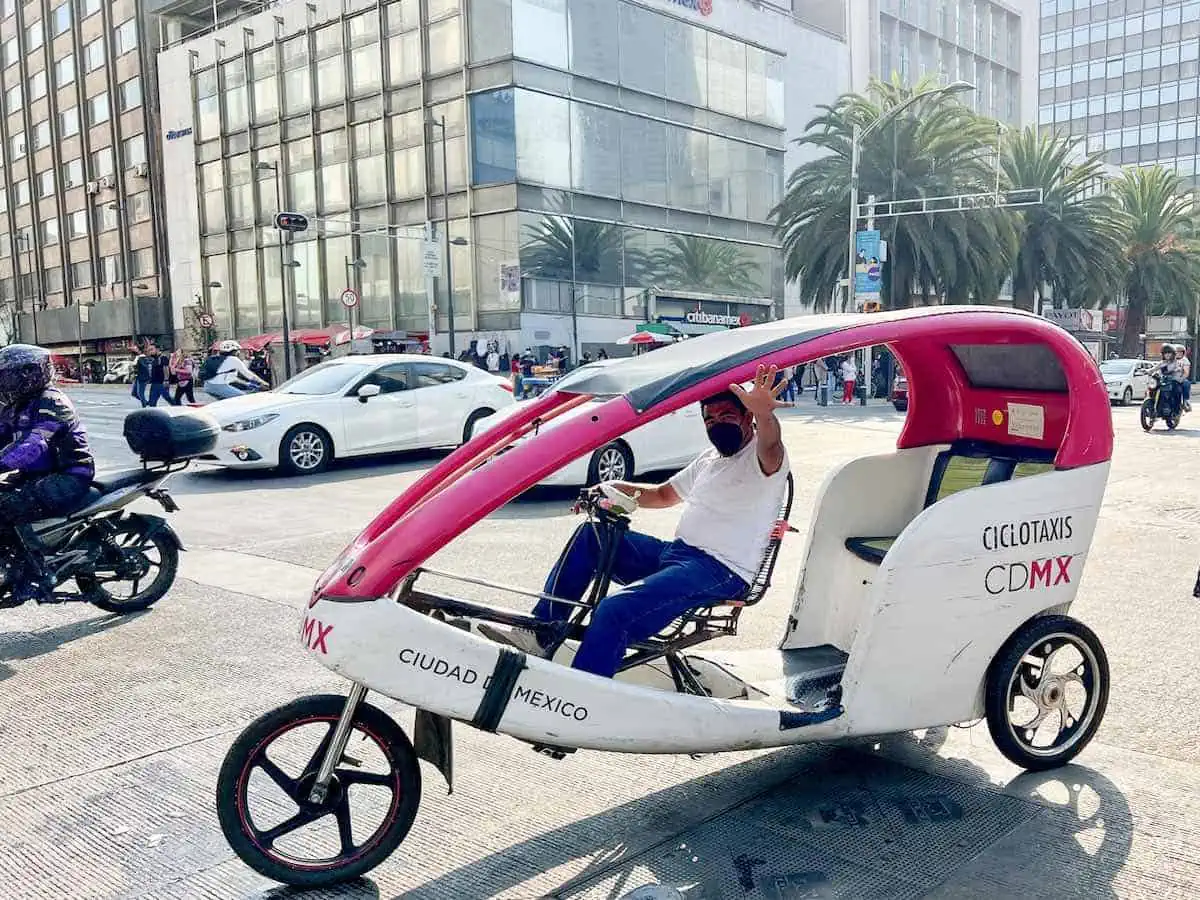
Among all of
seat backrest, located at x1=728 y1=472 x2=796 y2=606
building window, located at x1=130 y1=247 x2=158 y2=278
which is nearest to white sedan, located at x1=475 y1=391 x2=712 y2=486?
seat backrest, located at x1=728 y1=472 x2=796 y2=606

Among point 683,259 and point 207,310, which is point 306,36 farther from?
point 683,259

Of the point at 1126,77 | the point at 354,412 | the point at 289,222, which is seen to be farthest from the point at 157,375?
the point at 1126,77

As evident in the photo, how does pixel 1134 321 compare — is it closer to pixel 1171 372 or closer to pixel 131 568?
pixel 1171 372

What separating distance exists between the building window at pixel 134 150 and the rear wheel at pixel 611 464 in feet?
186

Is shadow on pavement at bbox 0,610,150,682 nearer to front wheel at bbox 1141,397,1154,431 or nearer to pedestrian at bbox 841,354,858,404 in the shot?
front wheel at bbox 1141,397,1154,431

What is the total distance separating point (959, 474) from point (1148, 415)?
1630 cm

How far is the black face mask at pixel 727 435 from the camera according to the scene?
12.4ft

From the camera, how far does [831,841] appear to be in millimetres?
3463

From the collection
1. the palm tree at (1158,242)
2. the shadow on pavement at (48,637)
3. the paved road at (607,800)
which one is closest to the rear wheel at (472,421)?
the shadow on pavement at (48,637)

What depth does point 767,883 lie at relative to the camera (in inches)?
126

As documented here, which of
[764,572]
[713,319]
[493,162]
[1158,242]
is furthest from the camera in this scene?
[713,319]

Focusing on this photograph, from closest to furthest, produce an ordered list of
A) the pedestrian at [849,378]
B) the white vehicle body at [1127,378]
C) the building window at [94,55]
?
the white vehicle body at [1127,378]
the pedestrian at [849,378]
the building window at [94,55]

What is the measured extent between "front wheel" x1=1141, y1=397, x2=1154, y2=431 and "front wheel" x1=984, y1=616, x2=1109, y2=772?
54.4 feet

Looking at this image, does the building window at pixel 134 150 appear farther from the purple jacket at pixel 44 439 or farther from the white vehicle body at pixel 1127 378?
the purple jacket at pixel 44 439
